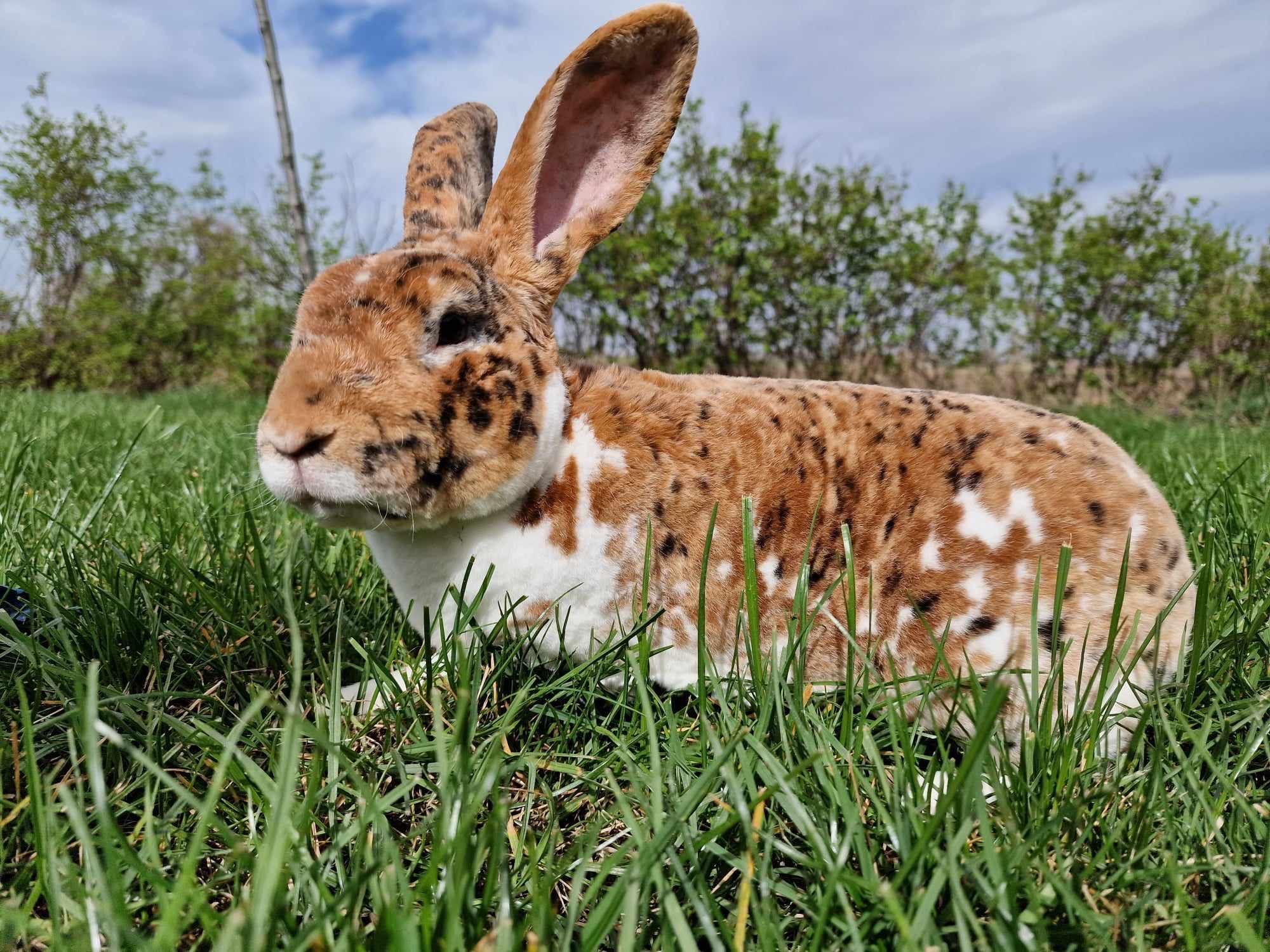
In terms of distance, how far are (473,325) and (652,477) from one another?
53cm

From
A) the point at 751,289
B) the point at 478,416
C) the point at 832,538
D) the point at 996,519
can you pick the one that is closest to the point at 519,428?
the point at 478,416

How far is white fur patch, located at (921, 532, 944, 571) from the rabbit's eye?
3.75ft

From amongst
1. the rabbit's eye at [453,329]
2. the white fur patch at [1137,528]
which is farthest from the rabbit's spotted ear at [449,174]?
the white fur patch at [1137,528]

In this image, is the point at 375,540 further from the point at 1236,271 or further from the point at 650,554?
the point at 1236,271

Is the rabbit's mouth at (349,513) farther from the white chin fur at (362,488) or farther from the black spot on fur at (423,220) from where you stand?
the black spot on fur at (423,220)

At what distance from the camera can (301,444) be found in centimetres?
156

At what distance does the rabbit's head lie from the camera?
1.61 metres

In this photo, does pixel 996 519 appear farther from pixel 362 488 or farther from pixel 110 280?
pixel 110 280

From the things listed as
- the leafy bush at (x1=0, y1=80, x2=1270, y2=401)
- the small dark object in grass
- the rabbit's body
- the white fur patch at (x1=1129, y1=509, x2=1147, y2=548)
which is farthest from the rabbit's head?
the leafy bush at (x1=0, y1=80, x2=1270, y2=401)

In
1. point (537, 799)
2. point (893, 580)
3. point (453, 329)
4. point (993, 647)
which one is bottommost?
point (537, 799)

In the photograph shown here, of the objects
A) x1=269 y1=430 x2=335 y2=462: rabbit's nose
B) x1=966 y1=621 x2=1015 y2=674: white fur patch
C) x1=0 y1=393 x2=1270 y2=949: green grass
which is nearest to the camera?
x1=0 y1=393 x2=1270 y2=949: green grass

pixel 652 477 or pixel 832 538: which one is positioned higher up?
pixel 652 477

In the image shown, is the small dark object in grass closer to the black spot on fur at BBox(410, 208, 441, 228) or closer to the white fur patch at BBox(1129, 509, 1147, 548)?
the black spot on fur at BBox(410, 208, 441, 228)

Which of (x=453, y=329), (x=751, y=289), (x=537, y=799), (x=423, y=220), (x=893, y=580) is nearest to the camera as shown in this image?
(x=537, y=799)
